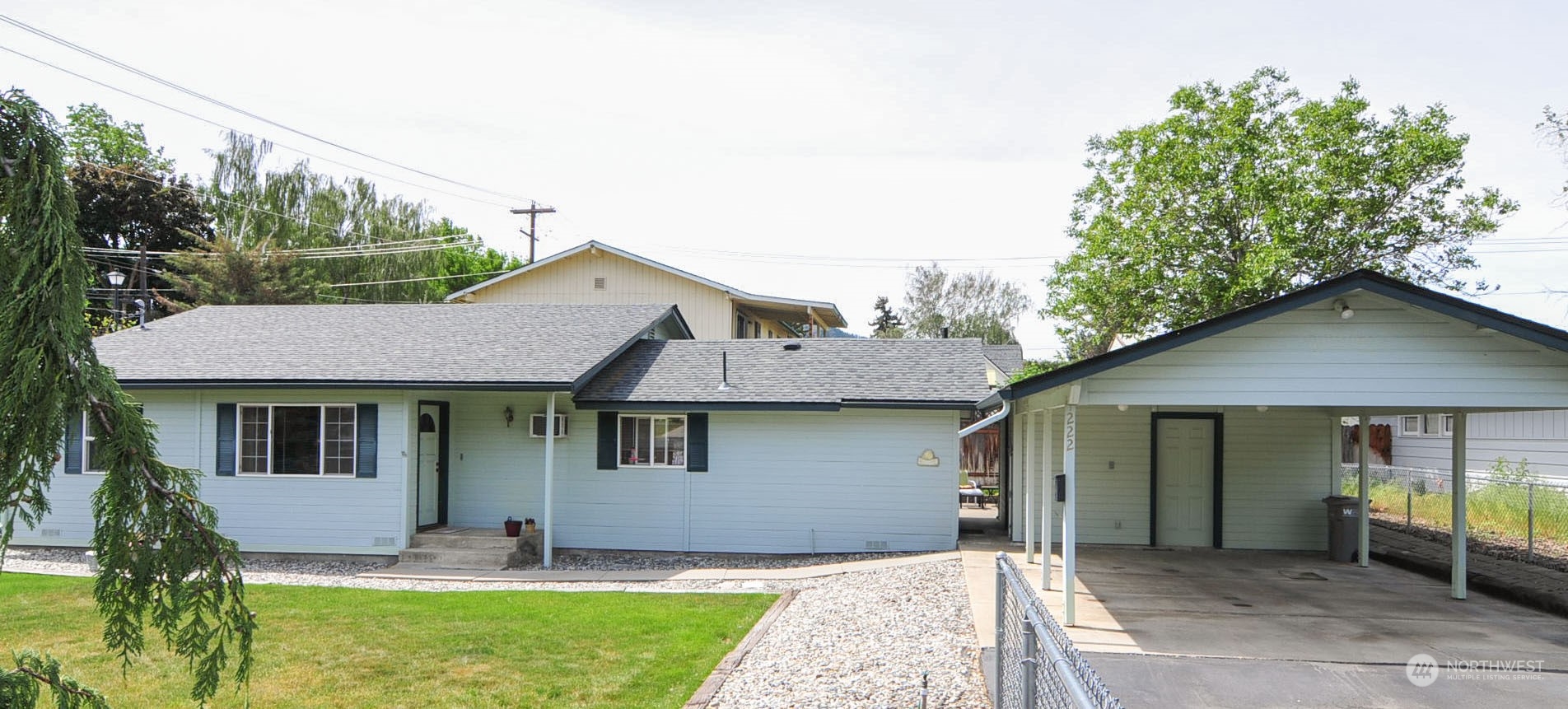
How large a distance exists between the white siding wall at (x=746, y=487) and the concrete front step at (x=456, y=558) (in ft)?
4.48

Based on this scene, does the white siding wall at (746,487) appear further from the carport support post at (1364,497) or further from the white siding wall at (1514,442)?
the white siding wall at (1514,442)

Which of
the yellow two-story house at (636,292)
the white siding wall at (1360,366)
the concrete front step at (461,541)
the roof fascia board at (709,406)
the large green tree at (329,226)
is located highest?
the large green tree at (329,226)

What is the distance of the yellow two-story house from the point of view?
84.6 ft

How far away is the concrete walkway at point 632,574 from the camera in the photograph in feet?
39.1

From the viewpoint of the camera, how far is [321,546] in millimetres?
13531

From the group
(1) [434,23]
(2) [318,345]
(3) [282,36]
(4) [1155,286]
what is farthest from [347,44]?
(4) [1155,286]

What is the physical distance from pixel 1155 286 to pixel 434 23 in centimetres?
1972

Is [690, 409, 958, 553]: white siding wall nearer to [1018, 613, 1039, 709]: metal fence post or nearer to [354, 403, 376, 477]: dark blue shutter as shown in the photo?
[354, 403, 376, 477]: dark blue shutter

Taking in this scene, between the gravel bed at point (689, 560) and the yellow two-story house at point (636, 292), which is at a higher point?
the yellow two-story house at point (636, 292)

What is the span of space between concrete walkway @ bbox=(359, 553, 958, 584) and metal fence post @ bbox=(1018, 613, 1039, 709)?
8.29 meters

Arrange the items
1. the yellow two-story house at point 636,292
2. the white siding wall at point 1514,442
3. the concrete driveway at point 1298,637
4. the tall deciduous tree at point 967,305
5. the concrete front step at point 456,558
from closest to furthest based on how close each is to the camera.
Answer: the concrete driveway at point 1298,637
the concrete front step at point 456,558
the white siding wall at point 1514,442
the yellow two-story house at point 636,292
the tall deciduous tree at point 967,305

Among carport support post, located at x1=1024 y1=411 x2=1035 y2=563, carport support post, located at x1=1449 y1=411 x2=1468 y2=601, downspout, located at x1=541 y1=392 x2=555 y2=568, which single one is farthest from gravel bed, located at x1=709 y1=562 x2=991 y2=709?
carport support post, located at x1=1449 y1=411 x2=1468 y2=601

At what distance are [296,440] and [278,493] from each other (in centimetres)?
79

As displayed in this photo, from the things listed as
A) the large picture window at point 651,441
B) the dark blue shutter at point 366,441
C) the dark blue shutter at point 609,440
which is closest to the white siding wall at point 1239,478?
the large picture window at point 651,441
